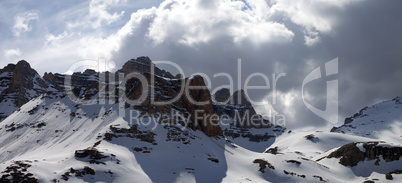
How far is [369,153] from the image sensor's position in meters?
101

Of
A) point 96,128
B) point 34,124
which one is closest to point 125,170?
point 96,128

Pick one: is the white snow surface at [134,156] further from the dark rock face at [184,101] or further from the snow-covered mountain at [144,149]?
the dark rock face at [184,101]

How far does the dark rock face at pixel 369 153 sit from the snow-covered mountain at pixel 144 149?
0.88ft

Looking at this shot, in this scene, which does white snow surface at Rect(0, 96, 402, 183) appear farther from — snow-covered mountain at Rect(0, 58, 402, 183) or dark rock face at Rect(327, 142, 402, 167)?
dark rock face at Rect(327, 142, 402, 167)

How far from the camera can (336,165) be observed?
10362 cm

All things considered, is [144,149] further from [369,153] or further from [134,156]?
[369,153]

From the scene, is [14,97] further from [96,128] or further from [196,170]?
[196,170]

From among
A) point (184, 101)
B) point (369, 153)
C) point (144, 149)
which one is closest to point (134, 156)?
point (144, 149)

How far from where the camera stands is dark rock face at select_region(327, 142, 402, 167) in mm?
95875

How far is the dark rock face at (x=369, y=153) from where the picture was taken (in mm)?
95875

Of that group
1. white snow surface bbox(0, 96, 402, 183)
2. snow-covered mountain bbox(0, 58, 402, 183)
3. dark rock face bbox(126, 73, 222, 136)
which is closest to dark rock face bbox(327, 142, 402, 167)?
snow-covered mountain bbox(0, 58, 402, 183)

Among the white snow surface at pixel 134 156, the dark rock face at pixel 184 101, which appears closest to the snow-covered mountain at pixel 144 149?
the white snow surface at pixel 134 156

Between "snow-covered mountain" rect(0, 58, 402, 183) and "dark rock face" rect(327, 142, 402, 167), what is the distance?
267mm

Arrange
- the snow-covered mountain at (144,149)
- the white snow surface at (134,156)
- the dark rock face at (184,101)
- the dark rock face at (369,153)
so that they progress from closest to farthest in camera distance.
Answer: the snow-covered mountain at (144,149) < the white snow surface at (134,156) < the dark rock face at (369,153) < the dark rock face at (184,101)
